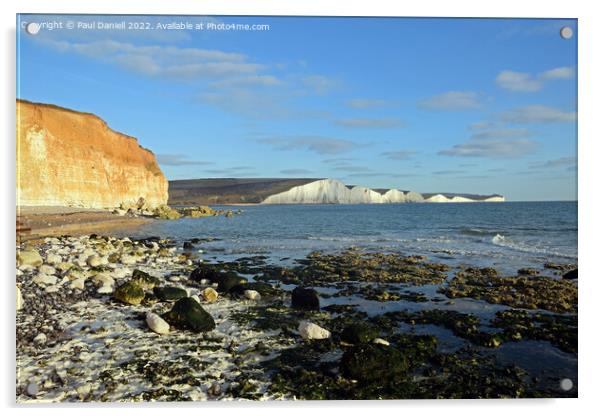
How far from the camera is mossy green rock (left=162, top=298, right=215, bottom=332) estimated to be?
18.5 feet

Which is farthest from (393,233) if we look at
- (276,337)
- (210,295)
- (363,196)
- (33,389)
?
(33,389)

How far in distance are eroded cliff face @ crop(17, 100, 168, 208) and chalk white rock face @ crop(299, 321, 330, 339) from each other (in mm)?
5671

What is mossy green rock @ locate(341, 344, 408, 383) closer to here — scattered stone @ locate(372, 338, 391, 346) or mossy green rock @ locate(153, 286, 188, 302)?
scattered stone @ locate(372, 338, 391, 346)

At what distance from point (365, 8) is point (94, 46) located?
13.2 feet

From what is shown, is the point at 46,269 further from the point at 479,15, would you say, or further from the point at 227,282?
the point at 479,15

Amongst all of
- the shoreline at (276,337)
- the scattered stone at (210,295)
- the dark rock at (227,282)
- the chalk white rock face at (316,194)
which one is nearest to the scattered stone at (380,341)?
the shoreline at (276,337)

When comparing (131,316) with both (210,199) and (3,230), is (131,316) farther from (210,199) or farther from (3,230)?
(210,199)

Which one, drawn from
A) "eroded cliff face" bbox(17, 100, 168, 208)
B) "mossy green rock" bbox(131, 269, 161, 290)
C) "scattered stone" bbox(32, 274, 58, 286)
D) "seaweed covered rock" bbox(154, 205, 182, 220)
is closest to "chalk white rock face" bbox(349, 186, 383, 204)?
"mossy green rock" bbox(131, 269, 161, 290)

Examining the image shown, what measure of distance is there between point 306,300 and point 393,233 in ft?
34.7

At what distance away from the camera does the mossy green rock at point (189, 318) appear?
5625 mm

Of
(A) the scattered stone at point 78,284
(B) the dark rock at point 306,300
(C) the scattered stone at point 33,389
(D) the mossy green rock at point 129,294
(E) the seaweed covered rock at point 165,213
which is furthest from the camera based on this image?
(E) the seaweed covered rock at point 165,213

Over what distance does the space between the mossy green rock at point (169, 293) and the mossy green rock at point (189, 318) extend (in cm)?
106

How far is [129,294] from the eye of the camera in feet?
21.7

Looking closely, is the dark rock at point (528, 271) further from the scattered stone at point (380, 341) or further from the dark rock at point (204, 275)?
the dark rock at point (204, 275)
